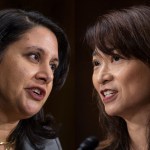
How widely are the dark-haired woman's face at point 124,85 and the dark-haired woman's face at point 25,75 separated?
25cm

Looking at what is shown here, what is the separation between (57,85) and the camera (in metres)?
1.81

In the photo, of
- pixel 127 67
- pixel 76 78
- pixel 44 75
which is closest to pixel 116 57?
pixel 127 67

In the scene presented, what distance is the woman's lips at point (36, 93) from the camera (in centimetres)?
153

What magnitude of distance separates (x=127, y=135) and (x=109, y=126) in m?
0.11

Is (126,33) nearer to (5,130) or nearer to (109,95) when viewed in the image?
(109,95)

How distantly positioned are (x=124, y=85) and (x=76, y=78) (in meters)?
1.47

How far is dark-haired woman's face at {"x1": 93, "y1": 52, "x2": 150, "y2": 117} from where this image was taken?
1.37 metres

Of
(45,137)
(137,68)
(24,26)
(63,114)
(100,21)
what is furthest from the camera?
(63,114)

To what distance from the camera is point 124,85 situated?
1377mm

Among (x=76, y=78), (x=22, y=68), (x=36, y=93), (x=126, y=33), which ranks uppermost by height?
(x=126, y=33)

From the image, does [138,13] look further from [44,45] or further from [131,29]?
[44,45]

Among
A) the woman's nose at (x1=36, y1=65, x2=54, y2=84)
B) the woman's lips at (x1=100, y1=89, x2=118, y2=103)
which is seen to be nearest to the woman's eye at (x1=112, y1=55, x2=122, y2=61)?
the woman's lips at (x1=100, y1=89, x2=118, y2=103)

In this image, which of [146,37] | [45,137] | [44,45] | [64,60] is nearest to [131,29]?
[146,37]

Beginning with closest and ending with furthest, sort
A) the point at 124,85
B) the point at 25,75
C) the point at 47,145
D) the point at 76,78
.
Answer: the point at 124,85 < the point at 25,75 < the point at 47,145 < the point at 76,78
